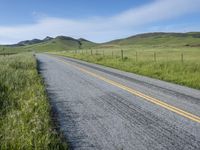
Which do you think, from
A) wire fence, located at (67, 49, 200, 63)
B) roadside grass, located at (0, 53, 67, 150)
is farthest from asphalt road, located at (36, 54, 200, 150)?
wire fence, located at (67, 49, 200, 63)

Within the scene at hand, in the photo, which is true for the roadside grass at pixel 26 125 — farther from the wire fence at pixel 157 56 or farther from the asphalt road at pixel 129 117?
the wire fence at pixel 157 56

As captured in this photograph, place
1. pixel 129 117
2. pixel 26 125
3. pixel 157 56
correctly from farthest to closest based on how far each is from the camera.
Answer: pixel 157 56, pixel 129 117, pixel 26 125

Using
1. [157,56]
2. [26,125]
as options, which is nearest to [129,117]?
[26,125]

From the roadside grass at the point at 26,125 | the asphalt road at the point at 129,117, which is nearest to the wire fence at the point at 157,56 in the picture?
the asphalt road at the point at 129,117

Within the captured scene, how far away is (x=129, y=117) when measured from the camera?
8242 mm

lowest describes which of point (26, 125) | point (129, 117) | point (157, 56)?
point (157, 56)

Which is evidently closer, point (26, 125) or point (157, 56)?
point (26, 125)

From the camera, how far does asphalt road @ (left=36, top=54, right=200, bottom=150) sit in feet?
20.6

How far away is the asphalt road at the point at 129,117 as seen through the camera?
247 inches

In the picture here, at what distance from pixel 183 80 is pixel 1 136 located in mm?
11697

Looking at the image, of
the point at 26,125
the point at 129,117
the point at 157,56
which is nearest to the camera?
the point at 26,125

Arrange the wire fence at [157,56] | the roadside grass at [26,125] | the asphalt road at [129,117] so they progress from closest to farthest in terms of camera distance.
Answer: the roadside grass at [26,125] < the asphalt road at [129,117] < the wire fence at [157,56]

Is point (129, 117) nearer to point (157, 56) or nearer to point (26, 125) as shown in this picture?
point (26, 125)

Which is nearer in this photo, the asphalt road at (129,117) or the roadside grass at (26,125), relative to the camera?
the roadside grass at (26,125)
